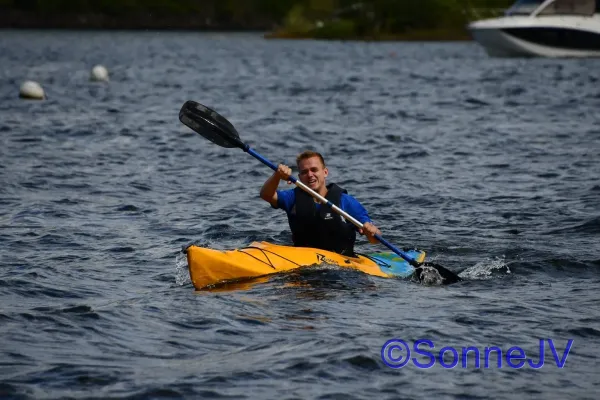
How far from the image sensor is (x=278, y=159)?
20219 millimetres

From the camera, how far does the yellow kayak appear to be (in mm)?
9961

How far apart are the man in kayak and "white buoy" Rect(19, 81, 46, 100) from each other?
2100 centimetres

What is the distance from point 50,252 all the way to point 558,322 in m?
5.40

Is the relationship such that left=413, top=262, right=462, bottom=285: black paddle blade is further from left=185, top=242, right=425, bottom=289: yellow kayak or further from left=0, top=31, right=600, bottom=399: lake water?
left=185, top=242, right=425, bottom=289: yellow kayak

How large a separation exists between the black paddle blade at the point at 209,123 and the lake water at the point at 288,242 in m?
1.35

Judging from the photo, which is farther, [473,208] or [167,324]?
[473,208]

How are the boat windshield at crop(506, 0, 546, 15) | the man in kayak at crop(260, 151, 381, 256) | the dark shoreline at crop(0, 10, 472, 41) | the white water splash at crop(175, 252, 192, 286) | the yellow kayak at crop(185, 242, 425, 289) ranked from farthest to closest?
the dark shoreline at crop(0, 10, 472, 41), the boat windshield at crop(506, 0, 546, 15), the white water splash at crop(175, 252, 192, 286), the man in kayak at crop(260, 151, 381, 256), the yellow kayak at crop(185, 242, 425, 289)

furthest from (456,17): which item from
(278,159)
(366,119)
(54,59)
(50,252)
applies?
(50,252)

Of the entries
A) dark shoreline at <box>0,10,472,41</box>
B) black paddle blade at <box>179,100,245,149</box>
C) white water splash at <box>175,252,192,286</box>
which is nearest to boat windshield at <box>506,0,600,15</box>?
black paddle blade at <box>179,100,245,149</box>

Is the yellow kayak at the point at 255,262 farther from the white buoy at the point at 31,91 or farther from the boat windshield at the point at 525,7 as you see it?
the boat windshield at the point at 525,7

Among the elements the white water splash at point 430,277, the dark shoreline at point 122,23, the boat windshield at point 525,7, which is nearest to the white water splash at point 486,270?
the white water splash at point 430,277

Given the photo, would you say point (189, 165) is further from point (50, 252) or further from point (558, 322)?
point (558, 322)

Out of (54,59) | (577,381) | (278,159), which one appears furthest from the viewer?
(54,59)

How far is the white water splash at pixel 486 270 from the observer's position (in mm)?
11277
